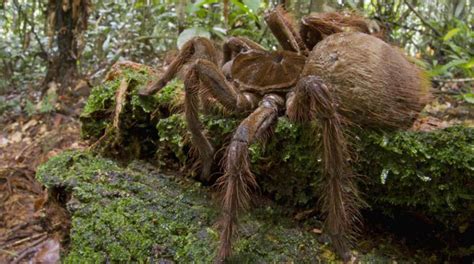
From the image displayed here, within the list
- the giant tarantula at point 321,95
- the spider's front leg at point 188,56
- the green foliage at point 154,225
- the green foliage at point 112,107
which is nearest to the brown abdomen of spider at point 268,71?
the giant tarantula at point 321,95

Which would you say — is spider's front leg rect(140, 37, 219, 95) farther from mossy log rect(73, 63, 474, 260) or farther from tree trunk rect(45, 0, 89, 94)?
tree trunk rect(45, 0, 89, 94)

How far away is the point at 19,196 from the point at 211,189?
228cm

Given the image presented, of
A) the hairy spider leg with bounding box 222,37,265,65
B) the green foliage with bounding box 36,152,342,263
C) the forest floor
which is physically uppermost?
the hairy spider leg with bounding box 222,37,265,65

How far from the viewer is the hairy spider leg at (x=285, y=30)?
2990 millimetres

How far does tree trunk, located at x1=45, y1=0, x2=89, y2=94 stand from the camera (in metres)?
5.10

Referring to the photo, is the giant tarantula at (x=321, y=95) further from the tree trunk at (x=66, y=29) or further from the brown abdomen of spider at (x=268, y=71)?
the tree trunk at (x=66, y=29)

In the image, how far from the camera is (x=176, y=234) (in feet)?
7.53

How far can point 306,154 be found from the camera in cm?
234

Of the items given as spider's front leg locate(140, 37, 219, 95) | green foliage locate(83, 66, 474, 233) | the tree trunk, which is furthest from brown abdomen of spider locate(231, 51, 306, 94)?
the tree trunk

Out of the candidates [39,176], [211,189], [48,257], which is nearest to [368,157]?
[211,189]

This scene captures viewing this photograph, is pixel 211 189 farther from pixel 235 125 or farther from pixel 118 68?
pixel 118 68

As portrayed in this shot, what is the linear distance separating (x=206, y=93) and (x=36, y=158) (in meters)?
2.69

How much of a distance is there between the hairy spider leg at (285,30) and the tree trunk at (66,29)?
2.96m

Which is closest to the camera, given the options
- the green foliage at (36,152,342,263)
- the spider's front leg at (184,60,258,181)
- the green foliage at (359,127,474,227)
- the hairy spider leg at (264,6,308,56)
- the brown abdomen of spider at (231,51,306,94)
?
the green foliage at (359,127,474,227)
